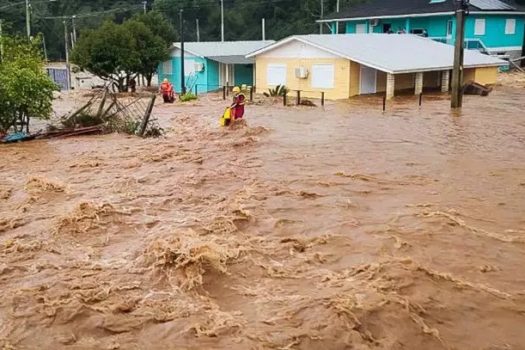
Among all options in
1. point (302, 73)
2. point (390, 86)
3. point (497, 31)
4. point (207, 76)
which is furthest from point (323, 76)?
point (497, 31)

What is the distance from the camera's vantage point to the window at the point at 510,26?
47969mm

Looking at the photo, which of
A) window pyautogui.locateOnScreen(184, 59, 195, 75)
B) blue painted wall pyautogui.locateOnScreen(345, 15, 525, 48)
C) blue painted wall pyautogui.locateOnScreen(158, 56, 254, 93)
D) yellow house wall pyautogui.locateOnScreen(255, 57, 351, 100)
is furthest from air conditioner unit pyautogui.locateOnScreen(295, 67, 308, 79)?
blue painted wall pyautogui.locateOnScreen(345, 15, 525, 48)

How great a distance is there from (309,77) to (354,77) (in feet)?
8.25

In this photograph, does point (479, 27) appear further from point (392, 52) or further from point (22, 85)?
point (22, 85)

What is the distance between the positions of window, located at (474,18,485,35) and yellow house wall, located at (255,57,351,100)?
59.1 ft

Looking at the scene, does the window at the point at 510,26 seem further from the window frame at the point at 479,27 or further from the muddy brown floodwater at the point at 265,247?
the muddy brown floodwater at the point at 265,247

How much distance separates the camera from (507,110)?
26531 millimetres

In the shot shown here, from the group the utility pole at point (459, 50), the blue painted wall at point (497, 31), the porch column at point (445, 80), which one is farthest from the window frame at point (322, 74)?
the blue painted wall at point (497, 31)

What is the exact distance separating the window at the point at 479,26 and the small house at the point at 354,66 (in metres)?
8.22

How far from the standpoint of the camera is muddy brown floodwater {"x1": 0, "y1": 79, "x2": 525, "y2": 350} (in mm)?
6730

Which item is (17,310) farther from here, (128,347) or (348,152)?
(348,152)

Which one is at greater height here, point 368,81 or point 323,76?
point 323,76

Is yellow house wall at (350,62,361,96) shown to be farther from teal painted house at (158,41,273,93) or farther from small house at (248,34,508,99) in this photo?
teal painted house at (158,41,273,93)

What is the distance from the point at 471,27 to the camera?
45.8 meters
